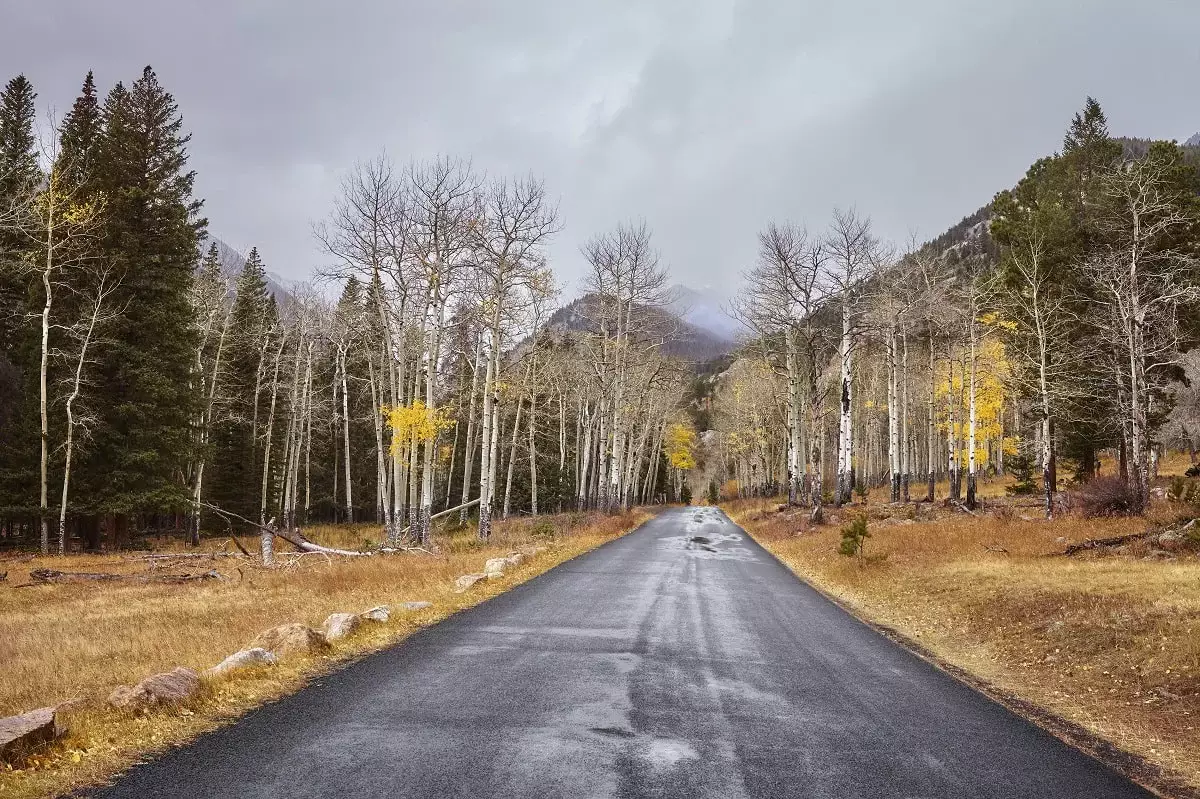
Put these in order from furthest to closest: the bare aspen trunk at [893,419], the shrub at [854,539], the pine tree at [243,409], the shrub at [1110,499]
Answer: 1. the pine tree at [243,409]
2. the bare aspen trunk at [893,419]
3. the shrub at [1110,499]
4. the shrub at [854,539]

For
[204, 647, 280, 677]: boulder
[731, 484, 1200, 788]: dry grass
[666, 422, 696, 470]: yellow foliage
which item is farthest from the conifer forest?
[666, 422, 696, 470]: yellow foliage

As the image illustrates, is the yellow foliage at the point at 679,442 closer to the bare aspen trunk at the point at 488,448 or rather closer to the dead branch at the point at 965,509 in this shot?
the dead branch at the point at 965,509

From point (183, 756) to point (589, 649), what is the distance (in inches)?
170

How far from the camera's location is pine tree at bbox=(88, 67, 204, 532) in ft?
80.0

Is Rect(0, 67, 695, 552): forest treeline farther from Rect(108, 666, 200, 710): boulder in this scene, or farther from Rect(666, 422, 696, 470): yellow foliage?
Rect(666, 422, 696, 470): yellow foliage

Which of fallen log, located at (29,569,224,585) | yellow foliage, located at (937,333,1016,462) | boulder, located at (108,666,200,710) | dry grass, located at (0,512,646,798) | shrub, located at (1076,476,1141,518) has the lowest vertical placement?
fallen log, located at (29,569,224,585)

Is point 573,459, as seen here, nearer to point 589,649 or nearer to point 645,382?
point 645,382

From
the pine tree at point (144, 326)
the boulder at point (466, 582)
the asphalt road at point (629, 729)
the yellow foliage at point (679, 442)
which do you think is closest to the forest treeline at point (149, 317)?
the pine tree at point (144, 326)

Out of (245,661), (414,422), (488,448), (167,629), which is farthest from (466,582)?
(414,422)

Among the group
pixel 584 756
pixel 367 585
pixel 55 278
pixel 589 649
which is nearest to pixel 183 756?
pixel 584 756

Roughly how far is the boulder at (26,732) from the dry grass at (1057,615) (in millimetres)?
8092

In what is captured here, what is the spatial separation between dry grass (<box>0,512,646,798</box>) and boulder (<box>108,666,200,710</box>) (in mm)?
109

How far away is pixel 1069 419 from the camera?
25.5 meters

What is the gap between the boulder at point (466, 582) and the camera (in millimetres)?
12311
